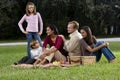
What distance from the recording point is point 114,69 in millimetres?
8930

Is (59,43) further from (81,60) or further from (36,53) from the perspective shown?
(36,53)

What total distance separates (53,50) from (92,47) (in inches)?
42.6

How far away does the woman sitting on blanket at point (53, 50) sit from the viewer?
34.8 feet

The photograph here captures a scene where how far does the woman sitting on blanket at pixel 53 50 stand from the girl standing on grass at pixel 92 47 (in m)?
0.56

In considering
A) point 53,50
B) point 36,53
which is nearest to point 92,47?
point 53,50

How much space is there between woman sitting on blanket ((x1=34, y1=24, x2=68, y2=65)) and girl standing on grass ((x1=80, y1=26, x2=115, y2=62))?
557mm

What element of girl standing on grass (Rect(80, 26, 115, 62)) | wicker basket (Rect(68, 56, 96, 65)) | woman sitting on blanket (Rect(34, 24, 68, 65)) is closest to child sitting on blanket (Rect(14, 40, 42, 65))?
woman sitting on blanket (Rect(34, 24, 68, 65))

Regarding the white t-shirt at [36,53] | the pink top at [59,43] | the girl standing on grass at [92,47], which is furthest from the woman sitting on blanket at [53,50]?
the girl standing on grass at [92,47]

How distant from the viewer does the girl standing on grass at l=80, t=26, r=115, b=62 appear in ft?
34.6

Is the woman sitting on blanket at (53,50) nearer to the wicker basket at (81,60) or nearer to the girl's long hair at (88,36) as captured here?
the wicker basket at (81,60)

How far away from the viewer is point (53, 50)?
10.6 meters

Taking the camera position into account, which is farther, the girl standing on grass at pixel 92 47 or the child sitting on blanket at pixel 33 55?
the child sitting on blanket at pixel 33 55

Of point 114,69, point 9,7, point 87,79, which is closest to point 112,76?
point 87,79

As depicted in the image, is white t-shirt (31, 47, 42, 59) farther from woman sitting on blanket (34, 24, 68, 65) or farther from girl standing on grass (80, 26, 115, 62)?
girl standing on grass (80, 26, 115, 62)
